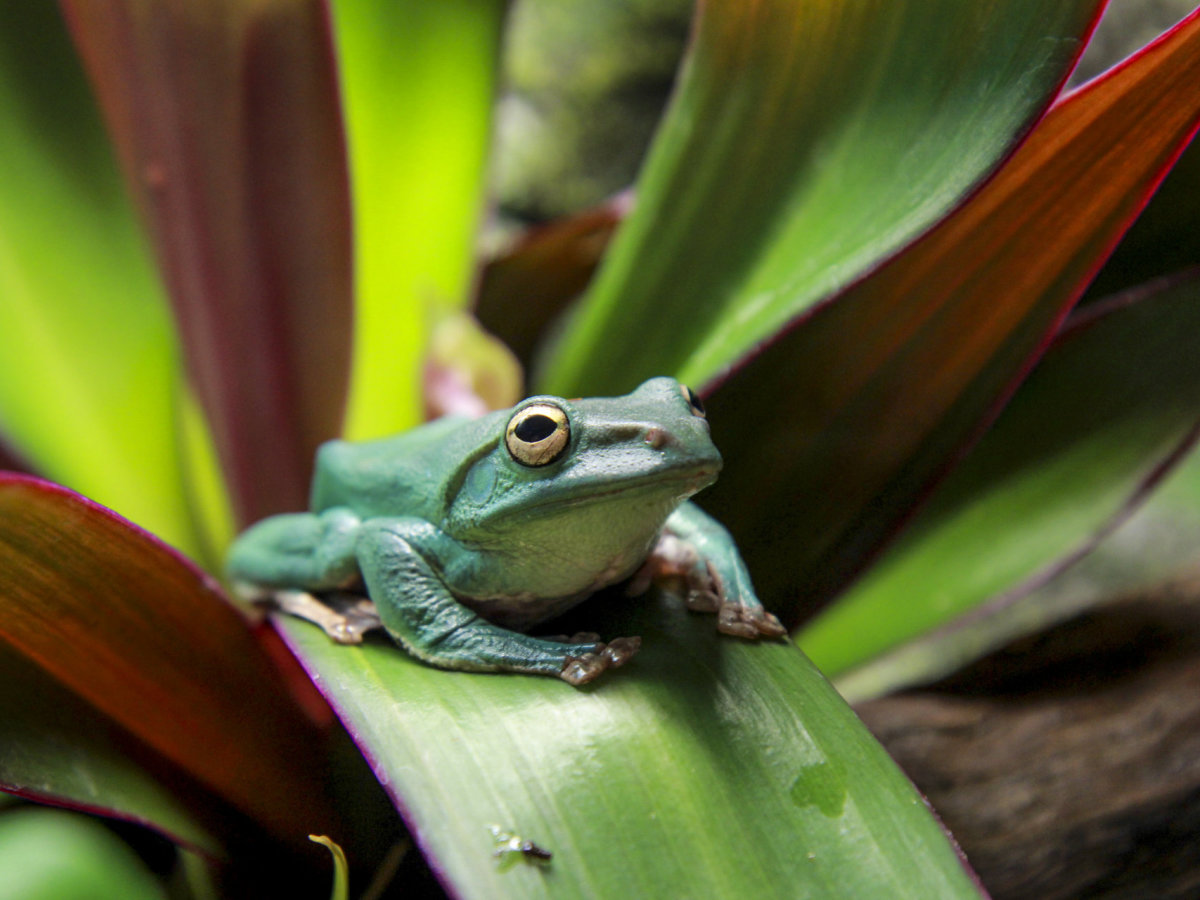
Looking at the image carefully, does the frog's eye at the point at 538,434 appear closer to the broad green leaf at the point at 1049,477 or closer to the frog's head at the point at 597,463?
the frog's head at the point at 597,463

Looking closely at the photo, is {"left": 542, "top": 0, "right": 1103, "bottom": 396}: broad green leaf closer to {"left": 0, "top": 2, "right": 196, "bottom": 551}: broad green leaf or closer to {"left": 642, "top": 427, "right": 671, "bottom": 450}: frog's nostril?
{"left": 642, "top": 427, "right": 671, "bottom": 450}: frog's nostril

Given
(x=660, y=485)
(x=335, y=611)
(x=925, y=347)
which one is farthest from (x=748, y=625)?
(x=335, y=611)

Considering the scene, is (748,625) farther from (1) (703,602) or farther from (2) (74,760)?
(2) (74,760)

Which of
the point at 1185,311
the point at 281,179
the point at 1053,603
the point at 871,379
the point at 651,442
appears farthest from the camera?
the point at 1053,603

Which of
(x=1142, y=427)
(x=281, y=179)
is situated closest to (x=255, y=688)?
(x=281, y=179)

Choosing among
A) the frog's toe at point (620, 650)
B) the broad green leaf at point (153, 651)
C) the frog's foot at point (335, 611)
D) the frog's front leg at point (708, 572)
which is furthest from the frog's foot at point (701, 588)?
the broad green leaf at point (153, 651)

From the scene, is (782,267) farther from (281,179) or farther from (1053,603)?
(1053,603)
